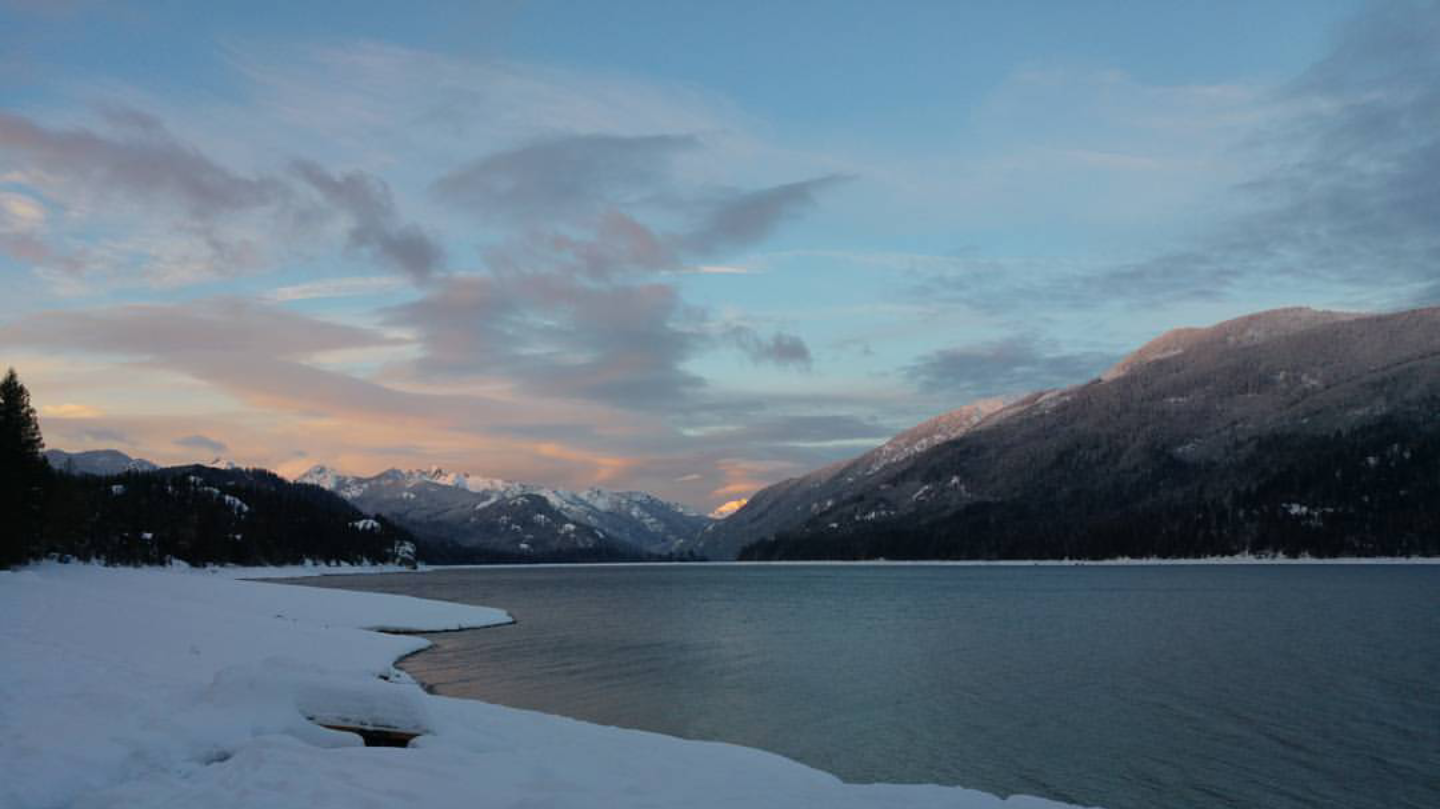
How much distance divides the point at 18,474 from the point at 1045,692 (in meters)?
87.7

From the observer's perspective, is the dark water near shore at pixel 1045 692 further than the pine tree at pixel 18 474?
No

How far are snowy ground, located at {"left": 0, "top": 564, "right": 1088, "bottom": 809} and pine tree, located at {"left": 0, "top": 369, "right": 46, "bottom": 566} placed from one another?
49.9 metres

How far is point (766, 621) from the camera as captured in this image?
87.9 m

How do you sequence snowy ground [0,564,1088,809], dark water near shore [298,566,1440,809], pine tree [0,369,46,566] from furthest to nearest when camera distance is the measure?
pine tree [0,369,46,566]
dark water near shore [298,566,1440,809]
snowy ground [0,564,1088,809]

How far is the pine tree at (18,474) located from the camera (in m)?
74.5

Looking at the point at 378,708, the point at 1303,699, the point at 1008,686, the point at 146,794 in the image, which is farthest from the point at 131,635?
the point at 1303,699

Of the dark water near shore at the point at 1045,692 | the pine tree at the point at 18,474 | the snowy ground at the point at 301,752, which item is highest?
the pine tree at the point at 18,474

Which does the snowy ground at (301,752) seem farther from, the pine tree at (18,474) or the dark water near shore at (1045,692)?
the pine tree at (18,474)

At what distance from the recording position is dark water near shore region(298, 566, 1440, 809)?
93.8 ft

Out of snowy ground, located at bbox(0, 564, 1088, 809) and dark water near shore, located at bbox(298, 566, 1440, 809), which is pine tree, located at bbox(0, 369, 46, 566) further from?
snowy ground, located at bbox(0, 564, 1088, 809)

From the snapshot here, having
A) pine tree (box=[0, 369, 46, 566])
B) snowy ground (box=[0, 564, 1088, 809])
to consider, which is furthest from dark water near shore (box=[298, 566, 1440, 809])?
pine tree (box=[0, 369, 46, 566])

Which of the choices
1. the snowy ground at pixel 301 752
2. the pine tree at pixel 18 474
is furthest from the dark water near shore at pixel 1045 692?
the pine tree at pixel 18 474

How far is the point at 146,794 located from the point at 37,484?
286 feet

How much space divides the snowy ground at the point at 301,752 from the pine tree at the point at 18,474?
49.9 m
